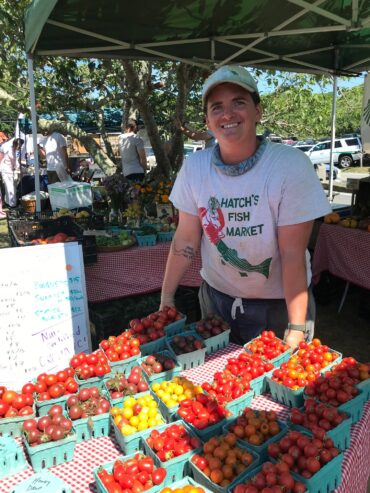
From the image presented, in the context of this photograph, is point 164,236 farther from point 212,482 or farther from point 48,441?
point 212,482

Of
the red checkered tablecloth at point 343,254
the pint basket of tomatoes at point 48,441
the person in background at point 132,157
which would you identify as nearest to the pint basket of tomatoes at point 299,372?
the pint basket of tomatoes at point 48,441

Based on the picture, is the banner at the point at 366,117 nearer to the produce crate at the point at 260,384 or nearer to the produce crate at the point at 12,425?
the produce crate at the point at 260,384

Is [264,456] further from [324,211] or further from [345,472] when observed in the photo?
[324,211]

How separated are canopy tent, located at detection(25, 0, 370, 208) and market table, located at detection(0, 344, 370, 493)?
274 centimetres

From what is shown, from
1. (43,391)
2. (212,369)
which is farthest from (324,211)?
(43,391)

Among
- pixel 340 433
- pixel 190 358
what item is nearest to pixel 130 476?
pixel 340 433

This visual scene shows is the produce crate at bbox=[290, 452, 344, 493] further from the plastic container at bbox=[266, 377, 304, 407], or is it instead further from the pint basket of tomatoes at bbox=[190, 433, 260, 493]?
the plastic container at bbox=[266, 377, 304, 407]

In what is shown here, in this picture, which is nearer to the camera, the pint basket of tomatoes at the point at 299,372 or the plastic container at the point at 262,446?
the plastic container at the point at 262,446

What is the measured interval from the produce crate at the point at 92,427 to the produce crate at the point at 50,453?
8 cm

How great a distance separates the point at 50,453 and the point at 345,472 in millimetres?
980

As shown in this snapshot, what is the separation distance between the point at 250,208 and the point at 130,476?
3.94 ft

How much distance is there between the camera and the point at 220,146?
2.11 meters

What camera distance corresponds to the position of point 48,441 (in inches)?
61.1

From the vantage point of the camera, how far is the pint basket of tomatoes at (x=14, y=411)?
66.3 inches
